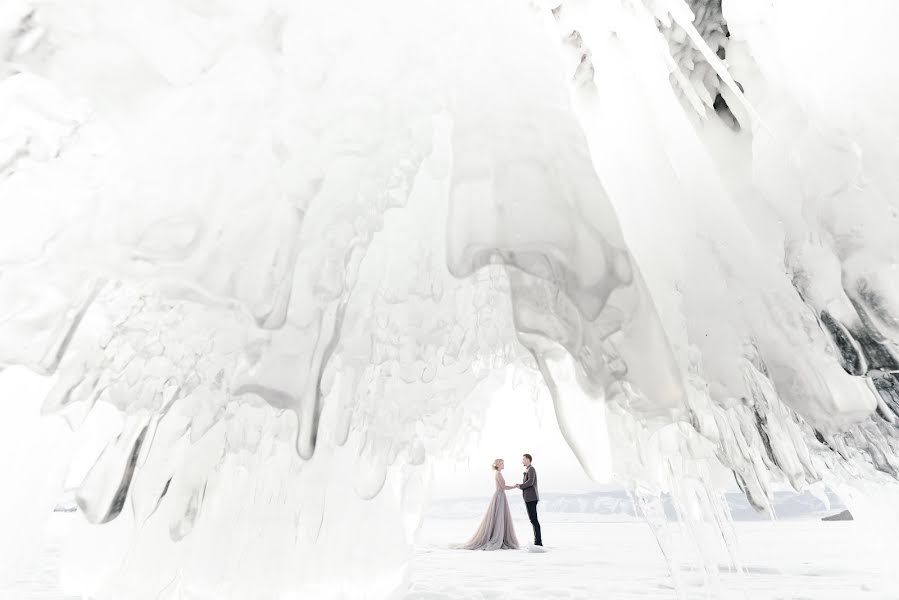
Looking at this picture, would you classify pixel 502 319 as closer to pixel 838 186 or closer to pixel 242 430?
pixel 242 430

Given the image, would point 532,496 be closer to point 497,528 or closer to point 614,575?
point 497,528

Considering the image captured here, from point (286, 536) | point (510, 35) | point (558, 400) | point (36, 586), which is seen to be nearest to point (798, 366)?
point (558, 400)

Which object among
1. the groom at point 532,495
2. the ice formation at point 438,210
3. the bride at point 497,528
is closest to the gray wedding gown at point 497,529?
the bride at point 497,528

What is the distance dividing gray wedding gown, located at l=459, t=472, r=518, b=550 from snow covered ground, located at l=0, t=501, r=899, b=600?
22cm

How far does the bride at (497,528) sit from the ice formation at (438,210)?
4183 millimetres

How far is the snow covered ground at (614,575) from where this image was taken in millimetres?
2434

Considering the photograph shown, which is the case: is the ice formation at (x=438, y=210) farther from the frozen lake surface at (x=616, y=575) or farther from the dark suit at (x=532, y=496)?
the dark suit at (x=532, y=496)

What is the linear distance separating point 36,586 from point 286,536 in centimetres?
200

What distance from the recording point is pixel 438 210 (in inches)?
46.8

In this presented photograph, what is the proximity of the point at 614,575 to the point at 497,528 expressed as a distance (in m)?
2.02

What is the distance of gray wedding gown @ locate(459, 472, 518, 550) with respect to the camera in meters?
4.99

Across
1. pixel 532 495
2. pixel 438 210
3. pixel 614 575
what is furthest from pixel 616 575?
pixel 438 210

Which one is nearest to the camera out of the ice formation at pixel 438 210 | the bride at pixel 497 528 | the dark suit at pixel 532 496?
the ice formation at pixel 438 210

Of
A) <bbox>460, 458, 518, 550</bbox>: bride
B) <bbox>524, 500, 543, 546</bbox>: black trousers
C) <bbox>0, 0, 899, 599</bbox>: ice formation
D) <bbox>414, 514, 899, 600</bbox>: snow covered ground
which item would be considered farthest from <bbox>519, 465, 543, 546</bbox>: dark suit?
<bbox>0, 0, 899, 599</bbox>: ice formation
